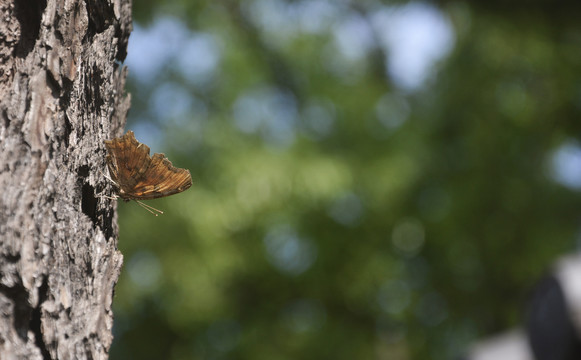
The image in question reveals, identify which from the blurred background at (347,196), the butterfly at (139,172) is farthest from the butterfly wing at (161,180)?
the blurred background at (347,196)

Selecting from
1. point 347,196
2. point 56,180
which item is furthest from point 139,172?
point 347,196

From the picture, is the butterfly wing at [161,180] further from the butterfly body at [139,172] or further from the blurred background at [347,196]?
the blurred background at [347,196]

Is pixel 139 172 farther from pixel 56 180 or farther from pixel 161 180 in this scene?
pixel 56 180

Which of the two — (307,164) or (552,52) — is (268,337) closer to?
(307,164)

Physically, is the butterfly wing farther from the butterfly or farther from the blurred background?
the blurred background

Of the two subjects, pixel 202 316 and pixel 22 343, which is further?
pixel 202 316

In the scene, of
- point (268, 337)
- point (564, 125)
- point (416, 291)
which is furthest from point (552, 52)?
point (268, 337)

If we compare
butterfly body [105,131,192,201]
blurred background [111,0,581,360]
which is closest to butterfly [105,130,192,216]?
butterfly body [105,131,192,201]

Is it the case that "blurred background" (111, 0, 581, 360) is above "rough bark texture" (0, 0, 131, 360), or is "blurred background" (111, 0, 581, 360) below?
above
